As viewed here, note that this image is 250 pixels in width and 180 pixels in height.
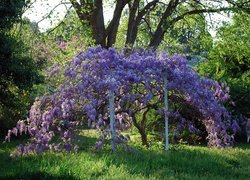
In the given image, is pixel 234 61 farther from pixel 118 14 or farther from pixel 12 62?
pixel 12 62

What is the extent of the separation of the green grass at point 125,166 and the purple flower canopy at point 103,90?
0.48m

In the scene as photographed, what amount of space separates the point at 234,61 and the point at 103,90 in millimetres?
9306

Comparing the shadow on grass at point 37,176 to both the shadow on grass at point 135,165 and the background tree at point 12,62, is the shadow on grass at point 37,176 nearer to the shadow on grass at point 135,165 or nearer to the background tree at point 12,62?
the shadow on grass at point 135,165

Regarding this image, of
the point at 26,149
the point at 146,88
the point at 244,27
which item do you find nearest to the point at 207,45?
the point at 244,27

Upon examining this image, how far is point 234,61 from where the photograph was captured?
16359mm

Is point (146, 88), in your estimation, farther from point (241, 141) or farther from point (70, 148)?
point (241, 141)

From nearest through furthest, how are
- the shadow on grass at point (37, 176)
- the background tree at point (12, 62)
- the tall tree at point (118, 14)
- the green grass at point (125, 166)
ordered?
the shadow on grass at point (37, 176), the green grass at point (125, 166), the background tree at point (12, 62), the tall tree at point (118, 14)

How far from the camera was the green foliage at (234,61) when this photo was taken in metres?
12.8

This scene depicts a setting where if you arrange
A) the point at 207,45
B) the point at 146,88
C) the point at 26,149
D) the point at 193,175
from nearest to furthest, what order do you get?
the point at 193,175 < the point at 26,149 < the point at 146,88 < the point at 207,45

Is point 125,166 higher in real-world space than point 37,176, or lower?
higher

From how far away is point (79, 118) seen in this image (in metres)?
8.59

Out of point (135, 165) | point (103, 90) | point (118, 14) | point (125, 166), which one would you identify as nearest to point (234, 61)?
point (118, 14)

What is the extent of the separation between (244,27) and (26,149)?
1256 centimetres

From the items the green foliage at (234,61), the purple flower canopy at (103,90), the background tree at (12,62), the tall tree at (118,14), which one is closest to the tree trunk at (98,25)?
the tall tree at (118,14)
